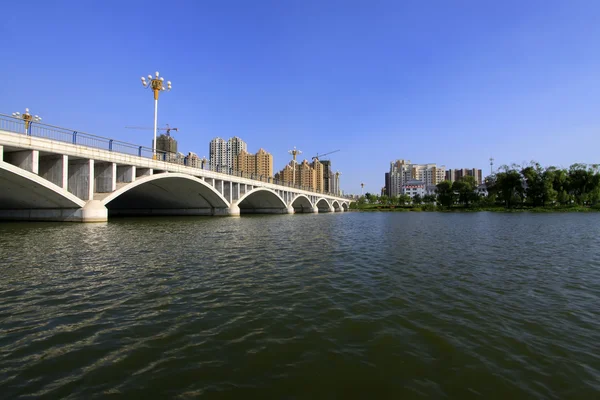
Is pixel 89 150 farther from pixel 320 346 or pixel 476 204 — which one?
pixel 476 204

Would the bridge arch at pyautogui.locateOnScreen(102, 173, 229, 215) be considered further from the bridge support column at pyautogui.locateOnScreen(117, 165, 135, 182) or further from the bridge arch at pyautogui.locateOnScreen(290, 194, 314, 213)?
the bridge arch at pyautogui.locateOnScreen(290, 194, 314, 213)

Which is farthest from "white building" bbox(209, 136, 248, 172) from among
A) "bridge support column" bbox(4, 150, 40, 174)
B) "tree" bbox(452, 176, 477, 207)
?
"bridge support column" bbox(4, 150, 40, 174)

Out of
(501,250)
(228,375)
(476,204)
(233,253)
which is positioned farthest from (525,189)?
(228,375)

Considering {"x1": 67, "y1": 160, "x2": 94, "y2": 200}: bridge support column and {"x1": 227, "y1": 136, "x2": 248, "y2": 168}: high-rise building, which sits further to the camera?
{"x1": 227, "y1": 136, "x2": 248, "y2": 168}: high-rise building

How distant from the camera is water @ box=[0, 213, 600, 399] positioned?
3.61m

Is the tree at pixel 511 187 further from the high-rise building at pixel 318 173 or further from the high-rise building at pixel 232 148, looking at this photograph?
the high-rise building at pixel 232 148

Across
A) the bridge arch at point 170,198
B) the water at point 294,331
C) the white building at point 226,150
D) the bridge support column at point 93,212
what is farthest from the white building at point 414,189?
the water at point 294,331

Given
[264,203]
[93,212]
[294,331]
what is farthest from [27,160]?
[264,203]

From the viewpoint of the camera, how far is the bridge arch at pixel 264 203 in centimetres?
6412

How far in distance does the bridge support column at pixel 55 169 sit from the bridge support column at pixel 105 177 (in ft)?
13.1

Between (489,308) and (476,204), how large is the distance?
113433 millimetres

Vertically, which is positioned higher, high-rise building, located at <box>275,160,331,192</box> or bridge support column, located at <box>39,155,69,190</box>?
high-rise building, located at <box>275,160,331,192</box>

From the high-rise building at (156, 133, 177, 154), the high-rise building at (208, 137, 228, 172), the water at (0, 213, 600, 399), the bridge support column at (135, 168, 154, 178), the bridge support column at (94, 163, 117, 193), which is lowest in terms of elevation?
the water at (0, 213, 600, 399)

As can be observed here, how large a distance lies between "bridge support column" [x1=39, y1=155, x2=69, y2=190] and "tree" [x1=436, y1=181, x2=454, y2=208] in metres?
113
